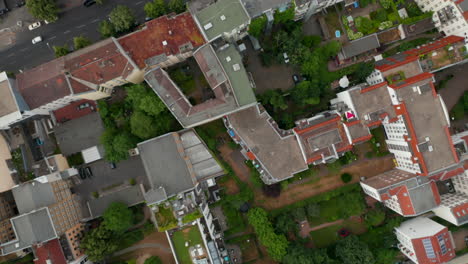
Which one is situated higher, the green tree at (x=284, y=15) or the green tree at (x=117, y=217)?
the green tree at (x=284, y=15)

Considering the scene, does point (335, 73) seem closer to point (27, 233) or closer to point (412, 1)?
point (412, 1)

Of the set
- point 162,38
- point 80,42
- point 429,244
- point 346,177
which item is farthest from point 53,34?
point 429,244

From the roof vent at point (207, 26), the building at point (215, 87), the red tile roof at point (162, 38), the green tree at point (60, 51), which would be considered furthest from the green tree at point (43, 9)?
the roof vent at point (207, 26)

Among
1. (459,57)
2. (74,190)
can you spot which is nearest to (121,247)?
(74,190)

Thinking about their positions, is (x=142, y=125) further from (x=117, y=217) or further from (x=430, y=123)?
(x=430, y=123)

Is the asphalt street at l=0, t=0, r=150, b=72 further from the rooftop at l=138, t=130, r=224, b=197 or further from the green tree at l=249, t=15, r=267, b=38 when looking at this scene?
the rooftop at l=138, t=130, r=224, b=197

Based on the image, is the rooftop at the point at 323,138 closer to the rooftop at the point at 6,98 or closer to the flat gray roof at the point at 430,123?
the flat gray roof at the point at 430,123
